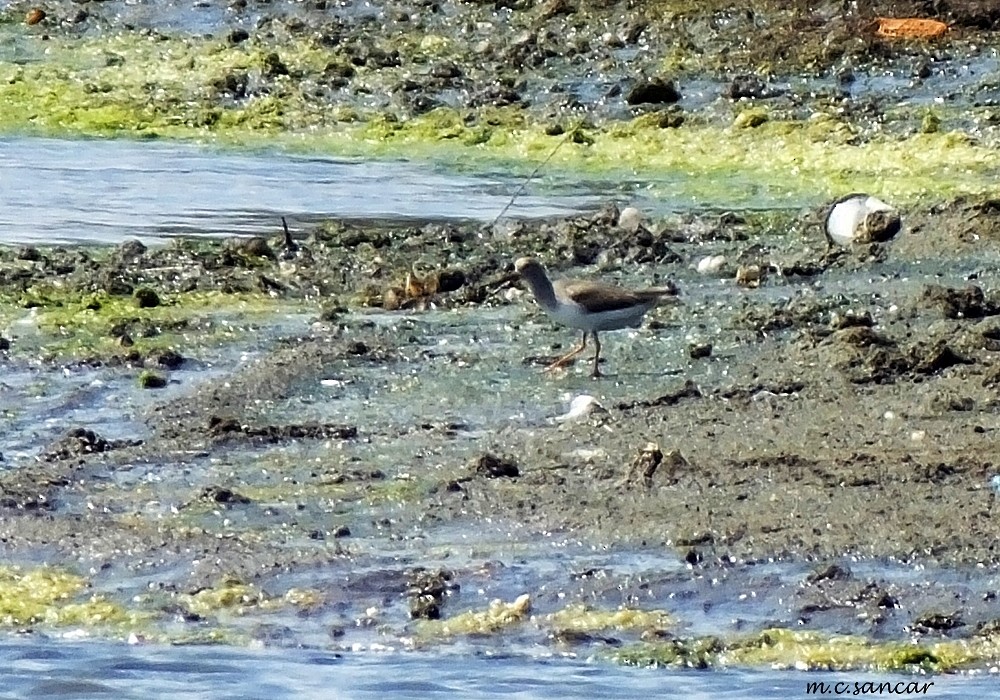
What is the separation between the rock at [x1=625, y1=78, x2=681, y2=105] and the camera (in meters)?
14.5

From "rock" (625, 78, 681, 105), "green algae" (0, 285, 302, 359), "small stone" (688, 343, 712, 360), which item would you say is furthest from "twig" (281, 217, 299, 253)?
"rock" (625, 78, 681, 105)

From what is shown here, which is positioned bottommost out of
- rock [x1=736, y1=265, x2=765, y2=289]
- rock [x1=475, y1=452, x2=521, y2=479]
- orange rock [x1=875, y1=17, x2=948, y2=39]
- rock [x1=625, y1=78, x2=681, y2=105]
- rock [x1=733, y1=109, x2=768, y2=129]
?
rock [x1=475, y1=452, x2=521, y2=479]

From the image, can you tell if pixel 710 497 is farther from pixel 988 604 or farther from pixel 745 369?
pixel 745 369

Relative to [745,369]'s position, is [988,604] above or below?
below

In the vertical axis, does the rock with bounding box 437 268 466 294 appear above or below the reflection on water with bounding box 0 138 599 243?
below

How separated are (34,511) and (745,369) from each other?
281cm

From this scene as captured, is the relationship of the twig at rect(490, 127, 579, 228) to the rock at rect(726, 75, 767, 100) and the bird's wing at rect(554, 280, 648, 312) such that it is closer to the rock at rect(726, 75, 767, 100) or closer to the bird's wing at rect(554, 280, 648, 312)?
the rock at rect(726, 75, 767, 100)

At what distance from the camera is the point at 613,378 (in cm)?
901

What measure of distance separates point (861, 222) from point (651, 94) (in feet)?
12.7

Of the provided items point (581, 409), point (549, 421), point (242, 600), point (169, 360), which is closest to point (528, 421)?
point (549, 421)

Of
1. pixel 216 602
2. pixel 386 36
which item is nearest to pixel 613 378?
pixel 216 602

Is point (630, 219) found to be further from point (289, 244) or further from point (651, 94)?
point (651, 94)

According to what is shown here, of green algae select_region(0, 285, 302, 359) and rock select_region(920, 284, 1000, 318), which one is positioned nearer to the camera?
rock select_region(920, 284, 1000, 318)

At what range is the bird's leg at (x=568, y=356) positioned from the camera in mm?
9156
